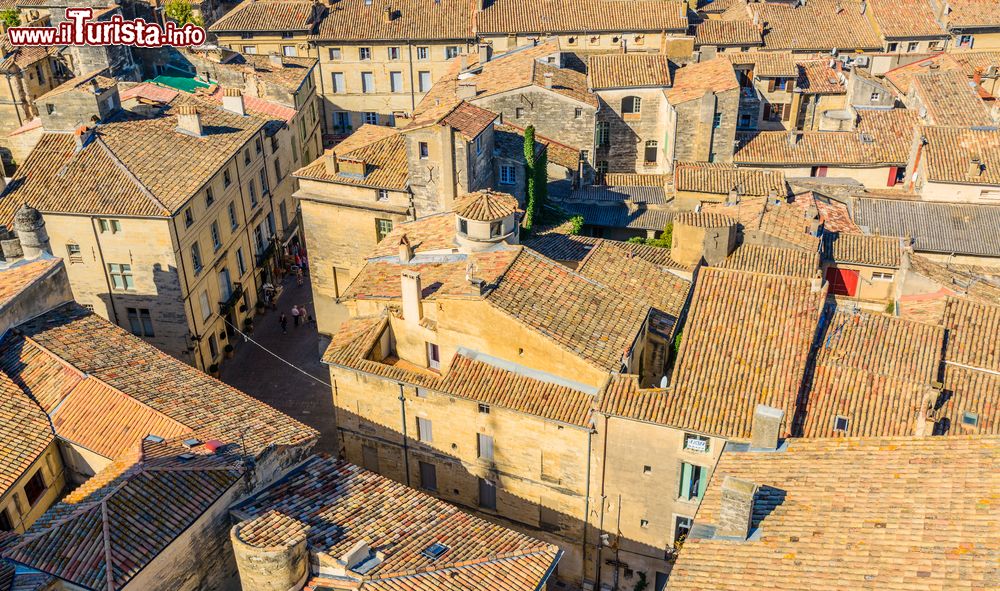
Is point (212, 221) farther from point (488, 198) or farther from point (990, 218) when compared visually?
point (990, 218)

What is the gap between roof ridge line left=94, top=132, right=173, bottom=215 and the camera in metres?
46.2

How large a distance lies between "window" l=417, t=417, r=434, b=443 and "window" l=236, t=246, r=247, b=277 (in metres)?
21.8

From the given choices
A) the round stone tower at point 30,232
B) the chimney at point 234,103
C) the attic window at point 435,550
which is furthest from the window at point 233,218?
the attic window at point 435,550

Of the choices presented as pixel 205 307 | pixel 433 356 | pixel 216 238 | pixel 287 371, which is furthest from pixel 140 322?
pixel 433 356

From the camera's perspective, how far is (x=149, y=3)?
8169cm

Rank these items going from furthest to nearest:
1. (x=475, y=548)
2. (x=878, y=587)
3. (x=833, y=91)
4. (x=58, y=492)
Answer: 1. (x=833, y=91)
2. (x=58, y=492)
3. (x=475, y=548)
4. (x=878, y=587)

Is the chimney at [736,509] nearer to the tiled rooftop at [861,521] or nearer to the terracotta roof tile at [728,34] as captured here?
the tiled rooftop at [861,521]

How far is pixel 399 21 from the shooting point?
3135 inches

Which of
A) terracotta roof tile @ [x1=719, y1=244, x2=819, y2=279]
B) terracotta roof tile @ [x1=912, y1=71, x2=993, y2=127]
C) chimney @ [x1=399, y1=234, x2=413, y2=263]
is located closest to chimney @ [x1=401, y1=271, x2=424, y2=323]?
chimney @ [x1=399, y1=234, x2=413, y2=263]

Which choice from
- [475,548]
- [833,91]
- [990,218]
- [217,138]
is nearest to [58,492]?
[475,548]

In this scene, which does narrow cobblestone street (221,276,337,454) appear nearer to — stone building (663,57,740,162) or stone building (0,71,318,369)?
stone building (0,71,318,369)

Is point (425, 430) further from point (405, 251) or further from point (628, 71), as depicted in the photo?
point (628, 71)

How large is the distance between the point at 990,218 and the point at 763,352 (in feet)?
84.3

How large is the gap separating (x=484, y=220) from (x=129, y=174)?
20.3m
